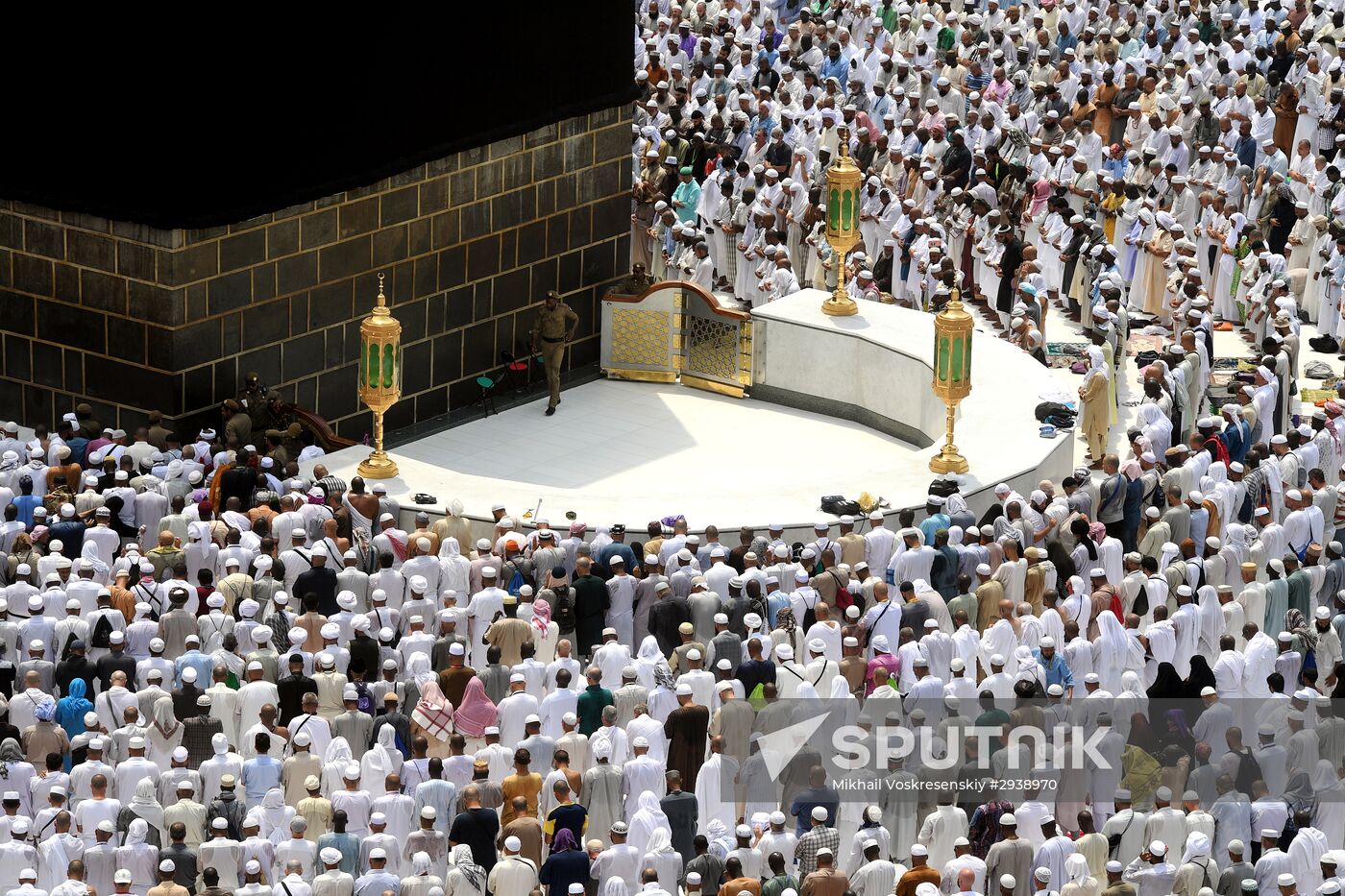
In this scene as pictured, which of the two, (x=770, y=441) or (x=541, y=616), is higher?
(x=770, y=441)

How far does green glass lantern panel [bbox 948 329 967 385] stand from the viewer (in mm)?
24281

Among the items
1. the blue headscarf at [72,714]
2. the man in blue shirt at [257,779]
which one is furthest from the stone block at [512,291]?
the man in blue shirt at [257,779]

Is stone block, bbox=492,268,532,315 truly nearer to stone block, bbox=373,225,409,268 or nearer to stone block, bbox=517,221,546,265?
stone block, bbox=517,221,546,265

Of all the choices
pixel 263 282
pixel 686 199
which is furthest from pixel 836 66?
pixel 263 282

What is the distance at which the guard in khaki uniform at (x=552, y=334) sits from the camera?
2692 centimetres

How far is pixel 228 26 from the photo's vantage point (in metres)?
24.0

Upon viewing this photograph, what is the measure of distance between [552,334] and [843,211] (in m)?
3.47

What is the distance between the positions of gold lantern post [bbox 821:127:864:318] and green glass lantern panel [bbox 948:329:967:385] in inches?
161

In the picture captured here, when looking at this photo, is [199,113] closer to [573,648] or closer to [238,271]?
[238,271]

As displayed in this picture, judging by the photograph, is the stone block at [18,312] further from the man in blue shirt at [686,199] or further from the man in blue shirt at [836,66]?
the man in blue shirt at [836,66]

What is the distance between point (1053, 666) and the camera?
1952cm

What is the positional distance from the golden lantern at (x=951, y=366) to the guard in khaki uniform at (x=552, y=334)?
4.25m

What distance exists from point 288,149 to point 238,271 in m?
1.20

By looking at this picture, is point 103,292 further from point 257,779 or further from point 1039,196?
point 1039,196
